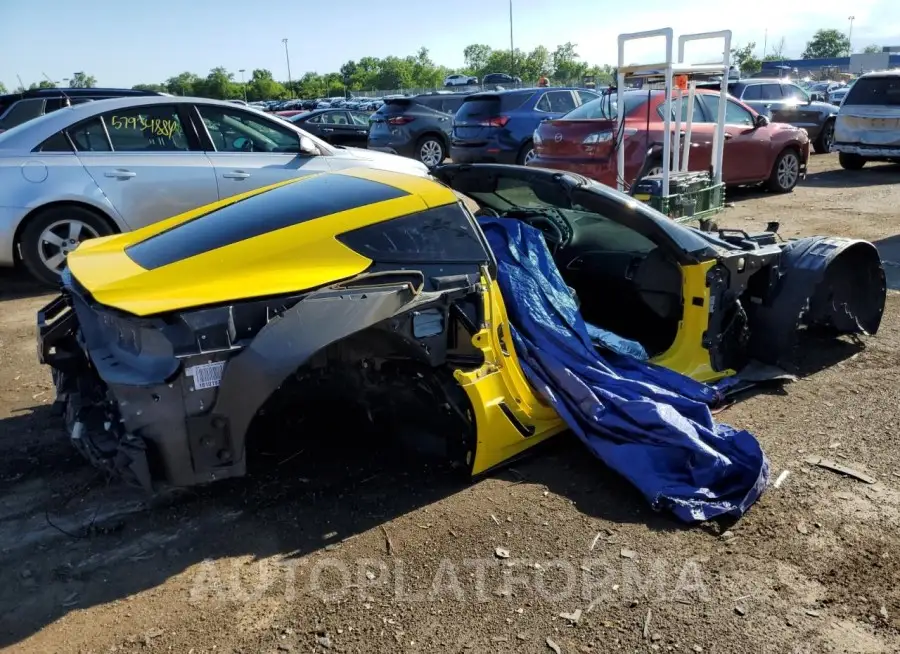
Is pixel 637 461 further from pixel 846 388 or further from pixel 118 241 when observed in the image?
pixel 118 241

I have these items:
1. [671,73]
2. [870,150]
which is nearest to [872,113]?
[870,150]

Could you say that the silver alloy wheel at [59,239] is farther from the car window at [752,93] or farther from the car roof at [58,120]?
the car window at [752,93]

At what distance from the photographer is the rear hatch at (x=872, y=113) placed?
1290 centimetres

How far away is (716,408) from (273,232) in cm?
257

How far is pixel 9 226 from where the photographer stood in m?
6.60

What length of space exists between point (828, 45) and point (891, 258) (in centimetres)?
12130

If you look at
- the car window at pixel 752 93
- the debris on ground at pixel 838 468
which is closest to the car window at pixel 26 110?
the debris on ground at pixel 838 468

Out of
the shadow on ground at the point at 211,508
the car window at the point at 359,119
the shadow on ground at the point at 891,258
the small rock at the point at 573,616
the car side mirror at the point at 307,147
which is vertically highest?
the car side mirror at the point at 307,147

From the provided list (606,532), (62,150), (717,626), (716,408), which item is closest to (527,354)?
(606,532)

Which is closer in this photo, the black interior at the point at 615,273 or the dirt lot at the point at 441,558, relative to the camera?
the dirt lot at the point at 441,558

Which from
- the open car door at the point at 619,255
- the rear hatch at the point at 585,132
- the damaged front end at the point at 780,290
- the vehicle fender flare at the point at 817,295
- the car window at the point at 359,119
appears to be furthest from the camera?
the car window at the point at 359,119

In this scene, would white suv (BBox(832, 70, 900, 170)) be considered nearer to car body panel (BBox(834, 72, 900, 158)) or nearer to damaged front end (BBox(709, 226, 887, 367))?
car body panel (BBox(834, 72, 900, 158))

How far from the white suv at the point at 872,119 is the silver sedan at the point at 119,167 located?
33.0ft

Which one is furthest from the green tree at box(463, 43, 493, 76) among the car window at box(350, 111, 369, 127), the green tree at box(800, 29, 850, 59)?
the car window at box(350, 111, 369, 127)
